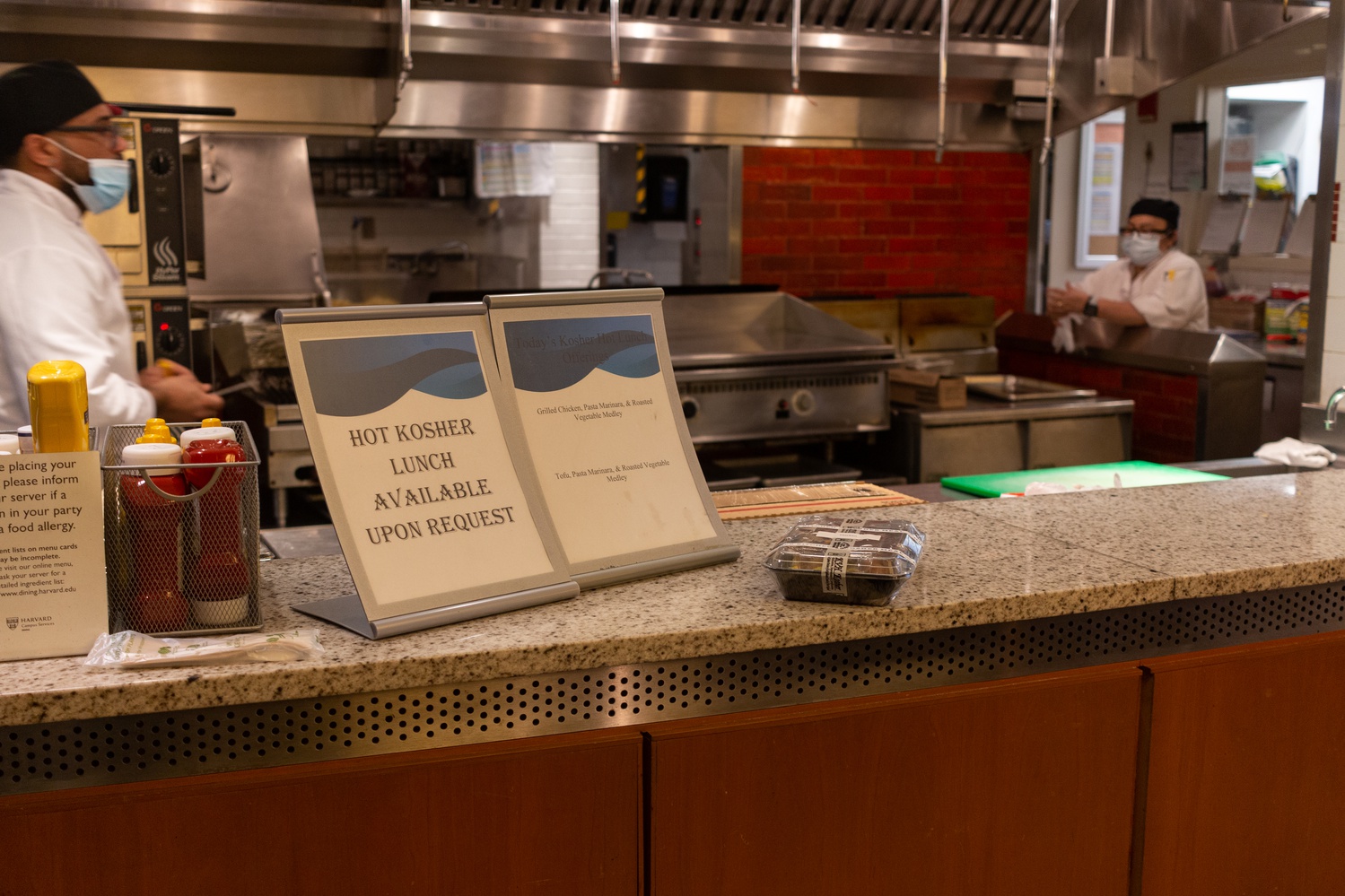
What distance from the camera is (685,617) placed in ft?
4.81

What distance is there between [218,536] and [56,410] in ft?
0.71

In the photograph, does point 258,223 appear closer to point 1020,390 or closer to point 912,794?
point 1020,390

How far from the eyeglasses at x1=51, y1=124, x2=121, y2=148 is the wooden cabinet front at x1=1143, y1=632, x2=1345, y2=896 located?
2466mm

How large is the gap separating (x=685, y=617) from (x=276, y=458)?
2419 mm

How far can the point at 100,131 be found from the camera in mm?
2756

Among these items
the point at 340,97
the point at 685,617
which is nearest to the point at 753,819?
the point at 685,617

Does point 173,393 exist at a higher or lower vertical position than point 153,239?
lower

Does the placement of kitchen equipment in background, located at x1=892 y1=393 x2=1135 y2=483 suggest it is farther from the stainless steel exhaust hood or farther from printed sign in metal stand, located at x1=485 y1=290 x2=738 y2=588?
printed sign in metal stand, located at x1=485 y1=290 x2=738 y2=588

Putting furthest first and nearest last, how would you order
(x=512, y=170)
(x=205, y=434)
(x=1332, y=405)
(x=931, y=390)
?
(x=512, y=170), (x=931, y=390), (x=1332, y=405), (x=205, y=434)

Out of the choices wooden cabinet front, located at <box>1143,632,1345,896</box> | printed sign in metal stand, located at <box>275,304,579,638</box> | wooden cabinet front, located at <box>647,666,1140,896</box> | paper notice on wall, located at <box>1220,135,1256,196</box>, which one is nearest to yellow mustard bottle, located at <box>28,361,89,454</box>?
printed sign in metal stand, located at <box>275,304,579,638</box>

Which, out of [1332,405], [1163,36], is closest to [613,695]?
[1332,405]

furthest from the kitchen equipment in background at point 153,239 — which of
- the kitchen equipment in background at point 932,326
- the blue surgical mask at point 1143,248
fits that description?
the blue surgical mask at point 1143,248

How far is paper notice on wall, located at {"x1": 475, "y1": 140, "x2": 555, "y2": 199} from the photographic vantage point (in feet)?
21.5

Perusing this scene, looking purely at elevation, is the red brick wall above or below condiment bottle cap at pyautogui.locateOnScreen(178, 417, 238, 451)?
above
